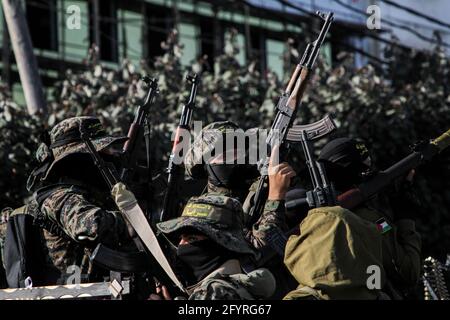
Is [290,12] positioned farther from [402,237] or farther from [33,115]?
[402,237]

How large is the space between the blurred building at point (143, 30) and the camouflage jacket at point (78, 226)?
405 inches

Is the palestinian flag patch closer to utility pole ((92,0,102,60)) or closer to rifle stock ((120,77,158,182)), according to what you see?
rifle stock ((120,77,158,182))

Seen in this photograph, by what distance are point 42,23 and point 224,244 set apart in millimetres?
13638

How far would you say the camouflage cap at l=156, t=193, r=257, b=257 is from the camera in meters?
3.56

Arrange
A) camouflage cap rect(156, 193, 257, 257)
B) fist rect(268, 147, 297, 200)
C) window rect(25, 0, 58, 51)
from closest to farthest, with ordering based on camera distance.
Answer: camouflage cap rect(156, 193, 257, 257), fist rect(268, 147, 297, 200), window rect(25, 0, 58, 51)

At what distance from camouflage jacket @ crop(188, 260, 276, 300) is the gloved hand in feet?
2.33

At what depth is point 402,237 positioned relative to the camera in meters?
4.83

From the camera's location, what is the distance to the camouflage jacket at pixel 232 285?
3.32 m

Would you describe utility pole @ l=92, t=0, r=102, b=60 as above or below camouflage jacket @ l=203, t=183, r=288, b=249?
above

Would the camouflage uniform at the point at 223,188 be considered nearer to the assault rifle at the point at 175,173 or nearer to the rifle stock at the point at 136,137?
the assault rifle at the point at 175,173

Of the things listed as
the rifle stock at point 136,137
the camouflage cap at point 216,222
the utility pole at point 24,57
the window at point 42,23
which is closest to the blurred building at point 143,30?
the window at point 42,23

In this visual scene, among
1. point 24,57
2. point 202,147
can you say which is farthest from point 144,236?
point 24,57

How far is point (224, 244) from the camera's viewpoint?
355 centimetres

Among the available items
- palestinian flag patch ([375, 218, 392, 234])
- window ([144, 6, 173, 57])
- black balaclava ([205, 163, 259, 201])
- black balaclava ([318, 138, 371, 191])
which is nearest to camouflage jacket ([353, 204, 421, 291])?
palestinian flag patch ([375, 218, 392, 234])
